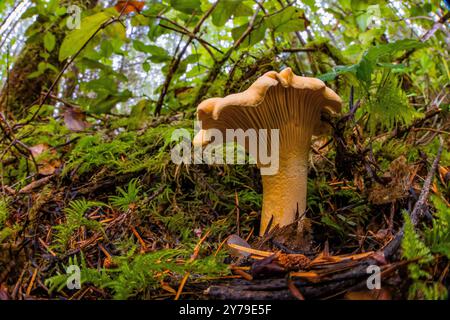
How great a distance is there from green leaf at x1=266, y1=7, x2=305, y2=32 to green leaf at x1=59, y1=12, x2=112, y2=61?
3.64 feet

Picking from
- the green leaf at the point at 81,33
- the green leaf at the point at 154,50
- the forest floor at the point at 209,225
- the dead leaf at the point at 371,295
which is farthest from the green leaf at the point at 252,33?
the dead leaf at the point at 371,295

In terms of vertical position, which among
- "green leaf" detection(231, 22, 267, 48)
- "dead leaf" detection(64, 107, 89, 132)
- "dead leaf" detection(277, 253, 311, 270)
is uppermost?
"green leaf" detection(231, 22, 267, 48)

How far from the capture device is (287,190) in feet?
4.81

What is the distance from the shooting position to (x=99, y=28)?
204 cm

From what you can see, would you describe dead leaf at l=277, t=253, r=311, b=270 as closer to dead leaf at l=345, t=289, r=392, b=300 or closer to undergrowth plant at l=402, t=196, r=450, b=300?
dead leaf at l=345, t=289, r=392, b=300

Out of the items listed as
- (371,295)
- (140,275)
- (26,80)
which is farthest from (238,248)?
(26,80)

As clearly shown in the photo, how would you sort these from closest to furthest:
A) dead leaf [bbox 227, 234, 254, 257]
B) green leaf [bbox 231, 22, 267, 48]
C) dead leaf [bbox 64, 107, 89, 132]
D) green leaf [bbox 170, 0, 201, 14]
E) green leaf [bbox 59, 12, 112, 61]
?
dead leaf [bbox 227, 234, 254, 257], green leaf [bbox 59, 12, 112, 61], green leaf [bbox 170, 0, 201, 14], green leaf [bbox 231, 22, 267, 48], dead leaf [bbox 64, 107, 89, 132]

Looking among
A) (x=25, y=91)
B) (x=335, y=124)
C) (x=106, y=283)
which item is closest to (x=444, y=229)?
(x=335, y=124)

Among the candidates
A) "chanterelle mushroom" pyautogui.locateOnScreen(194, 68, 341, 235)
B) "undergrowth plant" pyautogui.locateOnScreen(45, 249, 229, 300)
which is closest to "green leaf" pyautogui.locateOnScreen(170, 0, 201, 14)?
"chanterelle mushroom" pyautogui.locateOnScreen(194, 68, 341, 235)

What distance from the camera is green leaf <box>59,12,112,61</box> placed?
1.97m

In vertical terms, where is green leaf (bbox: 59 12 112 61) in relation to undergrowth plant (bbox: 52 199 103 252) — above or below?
above

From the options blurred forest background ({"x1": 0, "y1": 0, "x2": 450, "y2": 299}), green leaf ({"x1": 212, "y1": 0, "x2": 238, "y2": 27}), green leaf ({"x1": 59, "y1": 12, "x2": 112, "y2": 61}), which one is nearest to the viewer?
blurred forest background ({"x1": 0, "y1": 0, "x2": 450, "y2": 299})

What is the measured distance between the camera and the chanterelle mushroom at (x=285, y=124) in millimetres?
1329

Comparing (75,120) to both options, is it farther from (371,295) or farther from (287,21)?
(371,295)
